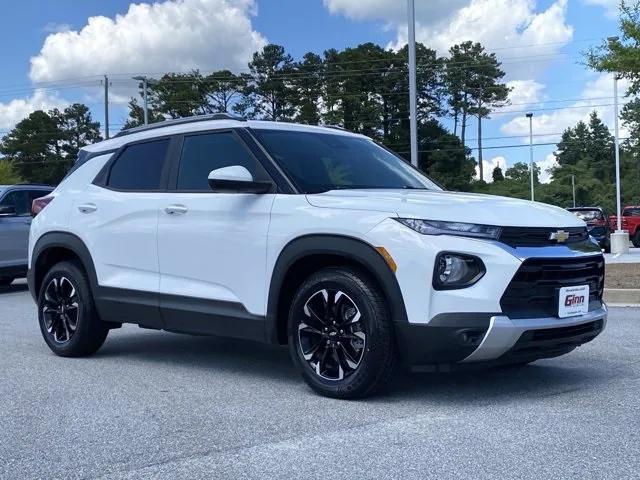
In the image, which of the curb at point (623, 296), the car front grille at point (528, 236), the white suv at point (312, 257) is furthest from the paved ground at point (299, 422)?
the curb at point (623, 296)

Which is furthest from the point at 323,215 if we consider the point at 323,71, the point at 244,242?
the point at 323,71

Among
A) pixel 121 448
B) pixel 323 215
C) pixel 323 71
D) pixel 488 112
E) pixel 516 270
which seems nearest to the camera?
pixel 121 448

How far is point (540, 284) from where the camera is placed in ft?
14.9

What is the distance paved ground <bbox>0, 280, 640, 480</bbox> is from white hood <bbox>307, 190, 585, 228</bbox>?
1144mm

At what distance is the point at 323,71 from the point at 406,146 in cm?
1058

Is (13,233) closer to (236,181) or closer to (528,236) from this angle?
(236,181)

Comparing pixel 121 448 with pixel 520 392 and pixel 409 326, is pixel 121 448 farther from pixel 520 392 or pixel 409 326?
pixel 520 392

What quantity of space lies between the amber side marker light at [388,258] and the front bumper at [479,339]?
34 cm

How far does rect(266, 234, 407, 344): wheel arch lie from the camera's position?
4.53 m

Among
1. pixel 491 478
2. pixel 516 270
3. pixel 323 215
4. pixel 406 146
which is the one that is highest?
pixel 406 146

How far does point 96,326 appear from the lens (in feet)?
21.3

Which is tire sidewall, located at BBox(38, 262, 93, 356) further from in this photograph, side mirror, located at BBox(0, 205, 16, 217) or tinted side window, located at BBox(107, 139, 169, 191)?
side mirror, located at BBox(0, 205, 16, 217)

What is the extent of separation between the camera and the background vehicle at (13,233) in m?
13.0

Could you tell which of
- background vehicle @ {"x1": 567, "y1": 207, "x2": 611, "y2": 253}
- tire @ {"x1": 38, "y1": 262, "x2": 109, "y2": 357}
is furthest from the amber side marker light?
→ background vehicle @ {"x1": 567, "y1": 207, "x2": 611, "y2": 253}
